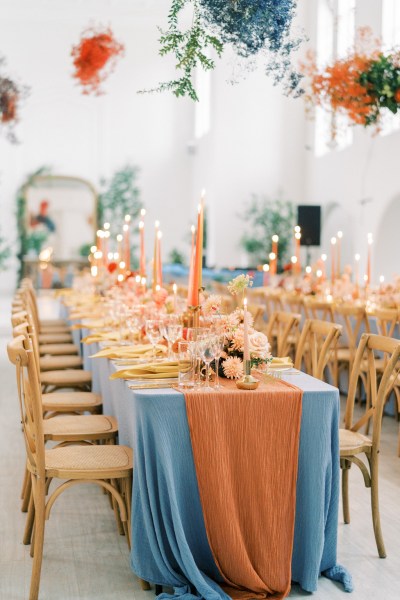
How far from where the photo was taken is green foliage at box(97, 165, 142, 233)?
66.0ft

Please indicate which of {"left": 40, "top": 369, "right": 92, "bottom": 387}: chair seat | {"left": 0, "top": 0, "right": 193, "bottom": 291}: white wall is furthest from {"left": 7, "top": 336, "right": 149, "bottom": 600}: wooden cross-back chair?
{"left": 0, "top": 0, "right": 193, "bottom": 291}: white wall

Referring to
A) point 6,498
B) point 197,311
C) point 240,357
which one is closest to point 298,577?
point 240,357

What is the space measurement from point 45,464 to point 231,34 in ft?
7.44

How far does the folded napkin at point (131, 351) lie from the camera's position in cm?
433

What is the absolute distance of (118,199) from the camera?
20.3m

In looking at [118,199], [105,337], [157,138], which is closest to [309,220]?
[118,199]

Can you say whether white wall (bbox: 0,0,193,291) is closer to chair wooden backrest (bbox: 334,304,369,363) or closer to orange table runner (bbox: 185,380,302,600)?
chair wooden backrest (bbox: 334,304,369,363)

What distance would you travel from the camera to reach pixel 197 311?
406cm

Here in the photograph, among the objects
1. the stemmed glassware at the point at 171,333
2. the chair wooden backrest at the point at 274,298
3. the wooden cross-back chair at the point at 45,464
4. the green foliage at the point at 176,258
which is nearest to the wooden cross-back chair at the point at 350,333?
the chair wooden backrest at the point at 274,298

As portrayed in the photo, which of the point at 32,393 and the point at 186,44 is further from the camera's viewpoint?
the point at 186,44

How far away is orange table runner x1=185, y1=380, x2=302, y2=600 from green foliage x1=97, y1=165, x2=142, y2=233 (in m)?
17.0

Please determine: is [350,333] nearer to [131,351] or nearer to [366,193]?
[131,351]

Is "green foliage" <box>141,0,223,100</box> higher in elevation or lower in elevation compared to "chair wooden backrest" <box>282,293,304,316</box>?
higher

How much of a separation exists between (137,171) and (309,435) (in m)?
17.9
